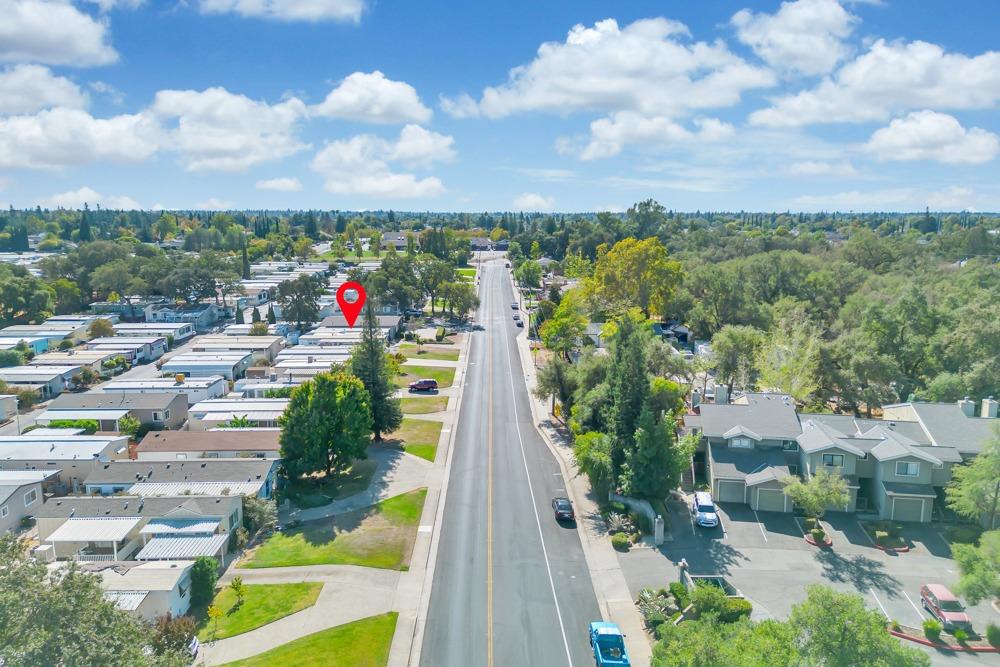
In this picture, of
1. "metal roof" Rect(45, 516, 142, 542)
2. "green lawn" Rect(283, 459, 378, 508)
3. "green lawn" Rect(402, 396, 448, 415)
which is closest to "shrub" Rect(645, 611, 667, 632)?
"green lawn" Rect(283, 459, 378, 508)

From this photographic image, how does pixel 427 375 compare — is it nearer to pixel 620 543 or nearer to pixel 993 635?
pixel 620 543

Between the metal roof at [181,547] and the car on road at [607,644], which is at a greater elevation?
the metal roof at [181,547]

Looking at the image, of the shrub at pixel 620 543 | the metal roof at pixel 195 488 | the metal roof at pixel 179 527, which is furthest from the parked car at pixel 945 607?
the metal roof at pixel 195 488

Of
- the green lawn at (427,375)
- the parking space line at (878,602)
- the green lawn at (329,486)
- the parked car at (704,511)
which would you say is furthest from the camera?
the green lawn at (427,375)

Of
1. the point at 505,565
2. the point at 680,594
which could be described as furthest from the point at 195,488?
the point at 680,594

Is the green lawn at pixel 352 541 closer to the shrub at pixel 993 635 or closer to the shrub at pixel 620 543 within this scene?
the shrub at pixel 620 543
